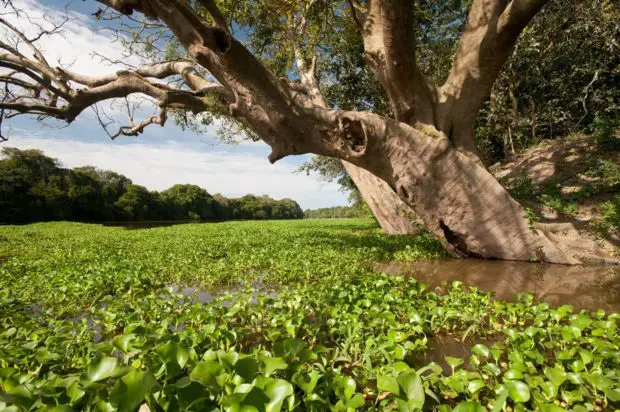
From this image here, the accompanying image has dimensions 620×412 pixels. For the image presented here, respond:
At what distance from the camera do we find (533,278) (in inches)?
189

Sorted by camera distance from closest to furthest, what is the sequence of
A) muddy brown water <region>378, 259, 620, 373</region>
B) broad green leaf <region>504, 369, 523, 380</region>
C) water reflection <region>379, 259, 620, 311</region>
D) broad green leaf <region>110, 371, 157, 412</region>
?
broad green leaf <region>110, 371, 157, 412</region> → broad green leaf <region>504, 369, 523, 380</region> → muddy brown water <region>378, 259, 620, 373</region> → water reflection <region>379, 259, 620, 311</region>

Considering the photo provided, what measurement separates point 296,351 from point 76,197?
205ft

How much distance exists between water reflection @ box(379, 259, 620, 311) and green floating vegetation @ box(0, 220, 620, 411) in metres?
0.69

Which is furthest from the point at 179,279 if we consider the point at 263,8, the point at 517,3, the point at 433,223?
the point at 263,8

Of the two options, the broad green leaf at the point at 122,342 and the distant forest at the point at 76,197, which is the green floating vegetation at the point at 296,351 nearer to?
the broad green leaf at the point at 122,342

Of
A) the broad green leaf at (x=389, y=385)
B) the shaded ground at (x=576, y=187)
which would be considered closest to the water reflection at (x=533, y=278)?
the shaded ground at (x=576, y=187)

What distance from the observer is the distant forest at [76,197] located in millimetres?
41844

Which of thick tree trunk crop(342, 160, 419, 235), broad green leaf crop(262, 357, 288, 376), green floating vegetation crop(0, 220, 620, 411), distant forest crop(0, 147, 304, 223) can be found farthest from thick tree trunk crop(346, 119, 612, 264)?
distant forest crop(0, 147, 304, 223)

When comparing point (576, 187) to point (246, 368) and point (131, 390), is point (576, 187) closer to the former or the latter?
point (246, 368)

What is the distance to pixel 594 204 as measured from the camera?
6617 mm

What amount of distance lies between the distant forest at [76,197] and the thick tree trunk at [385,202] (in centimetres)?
5041

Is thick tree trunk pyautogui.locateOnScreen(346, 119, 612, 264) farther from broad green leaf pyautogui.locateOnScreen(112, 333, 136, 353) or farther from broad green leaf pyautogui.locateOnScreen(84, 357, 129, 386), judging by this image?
broad green leaf pyautogui.locateOnScreen(84, 357, 129, 386)

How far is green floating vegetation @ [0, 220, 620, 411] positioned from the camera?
1.33m

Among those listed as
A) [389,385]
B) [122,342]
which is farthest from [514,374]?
[122,342]
